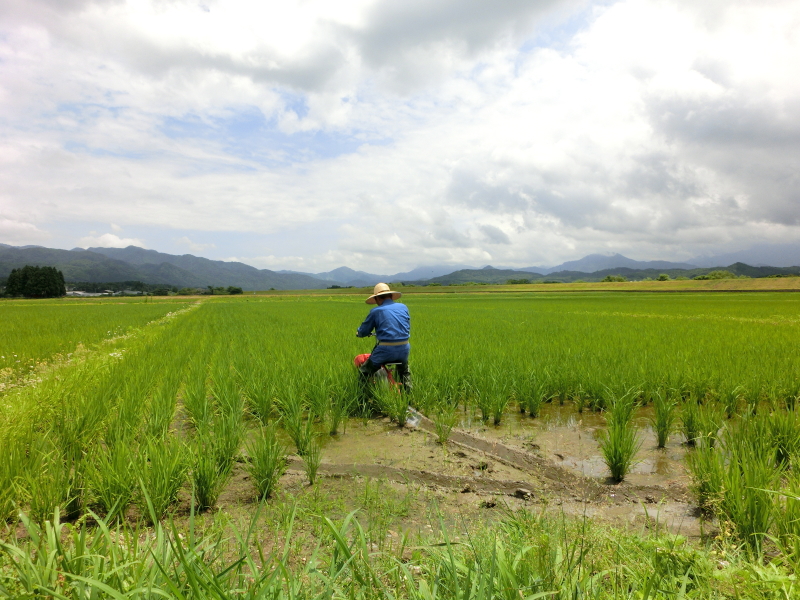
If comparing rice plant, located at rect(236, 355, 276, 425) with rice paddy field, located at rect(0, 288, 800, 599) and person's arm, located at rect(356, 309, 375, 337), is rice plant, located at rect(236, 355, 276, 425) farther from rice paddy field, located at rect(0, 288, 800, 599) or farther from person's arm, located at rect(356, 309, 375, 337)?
person's arm, located at rect(356, 309, 375, 337)

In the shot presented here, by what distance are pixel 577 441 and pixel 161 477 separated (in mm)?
3497

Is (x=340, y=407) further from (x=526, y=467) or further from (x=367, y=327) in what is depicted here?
(x=526, y=467)

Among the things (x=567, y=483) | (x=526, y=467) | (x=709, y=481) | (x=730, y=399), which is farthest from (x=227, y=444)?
(x=730, y=399)

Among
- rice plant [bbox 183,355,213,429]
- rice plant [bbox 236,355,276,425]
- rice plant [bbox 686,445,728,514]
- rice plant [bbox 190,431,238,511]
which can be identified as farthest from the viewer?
rice plant [bbox 236,355,276,425]

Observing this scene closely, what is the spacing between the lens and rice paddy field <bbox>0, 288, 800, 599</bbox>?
4.65 feet

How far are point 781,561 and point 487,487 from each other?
60.8 inches

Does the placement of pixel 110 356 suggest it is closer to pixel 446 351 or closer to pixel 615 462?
pixel 446 351

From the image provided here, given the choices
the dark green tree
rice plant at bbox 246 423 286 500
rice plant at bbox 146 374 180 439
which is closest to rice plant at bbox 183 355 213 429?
rice plant at bbox 146 374 180 439

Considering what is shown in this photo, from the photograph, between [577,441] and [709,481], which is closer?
[709,481]

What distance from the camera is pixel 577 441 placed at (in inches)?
151

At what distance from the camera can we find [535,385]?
4680 mm

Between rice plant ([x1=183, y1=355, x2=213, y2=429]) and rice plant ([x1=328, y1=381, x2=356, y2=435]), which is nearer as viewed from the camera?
rice plant ([x1=183, y1=355, x2=213, y2=429])

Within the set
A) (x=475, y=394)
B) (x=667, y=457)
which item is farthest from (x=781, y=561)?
(x=475, y=394)

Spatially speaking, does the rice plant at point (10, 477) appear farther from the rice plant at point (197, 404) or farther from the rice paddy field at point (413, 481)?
the rice plant at point (197, 404)
